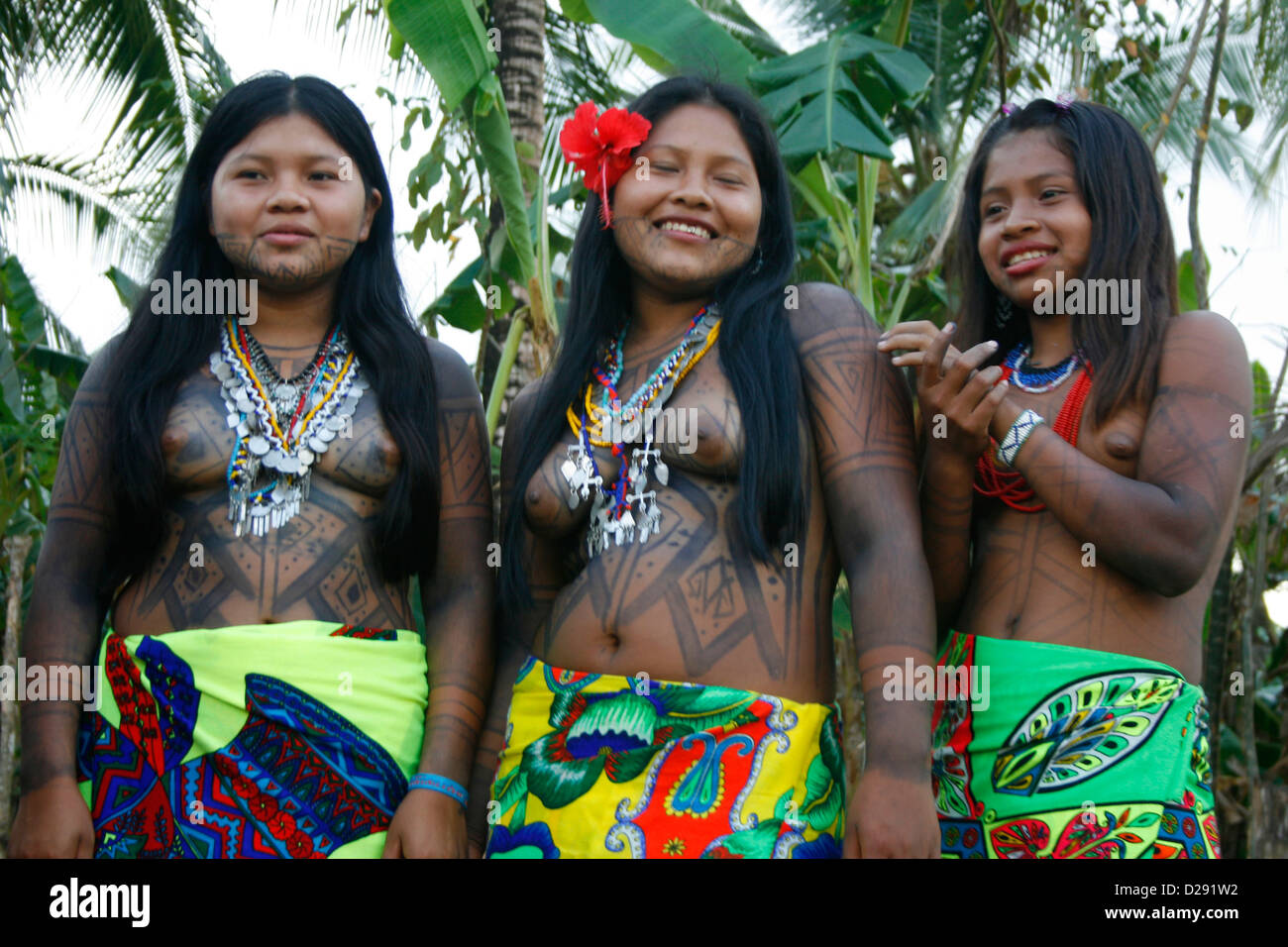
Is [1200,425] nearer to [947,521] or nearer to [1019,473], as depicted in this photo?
[1019,473]

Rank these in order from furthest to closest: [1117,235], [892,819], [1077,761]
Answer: [1117,235] < [1077,761] < [892,819]

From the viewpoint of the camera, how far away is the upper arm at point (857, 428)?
9.17ft

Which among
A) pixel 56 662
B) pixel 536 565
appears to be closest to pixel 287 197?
pixel 536 565

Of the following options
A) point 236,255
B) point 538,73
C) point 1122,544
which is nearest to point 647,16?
point 538,73

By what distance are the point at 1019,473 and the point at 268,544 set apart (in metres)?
1.76

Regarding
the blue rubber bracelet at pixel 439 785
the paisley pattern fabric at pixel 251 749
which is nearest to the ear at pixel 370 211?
the paisley pattern fabric at pixel 251 749

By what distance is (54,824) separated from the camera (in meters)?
2.85

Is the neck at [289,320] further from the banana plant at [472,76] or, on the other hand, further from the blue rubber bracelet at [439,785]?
the banana plant at [472,76]

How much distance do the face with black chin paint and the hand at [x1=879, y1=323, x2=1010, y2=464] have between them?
142 centimetres

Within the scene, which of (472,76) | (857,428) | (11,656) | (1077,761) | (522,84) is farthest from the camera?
(522,84)

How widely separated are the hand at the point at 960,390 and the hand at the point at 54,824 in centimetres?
210

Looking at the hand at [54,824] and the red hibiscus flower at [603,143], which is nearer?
the hand at [54,824]

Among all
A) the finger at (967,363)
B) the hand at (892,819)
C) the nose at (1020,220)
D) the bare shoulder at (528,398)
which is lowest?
the hand at (892,819)

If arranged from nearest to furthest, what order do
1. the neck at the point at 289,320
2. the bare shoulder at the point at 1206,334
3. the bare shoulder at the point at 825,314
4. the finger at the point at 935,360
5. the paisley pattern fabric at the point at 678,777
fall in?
the paisley pattern fabric at the point at 678,777 < the finger at the point at 935,360 < the bare shoulder at the point at 1206,334 < the bare shoulder at the point at 825,314 < the neck at the point at 289,320
